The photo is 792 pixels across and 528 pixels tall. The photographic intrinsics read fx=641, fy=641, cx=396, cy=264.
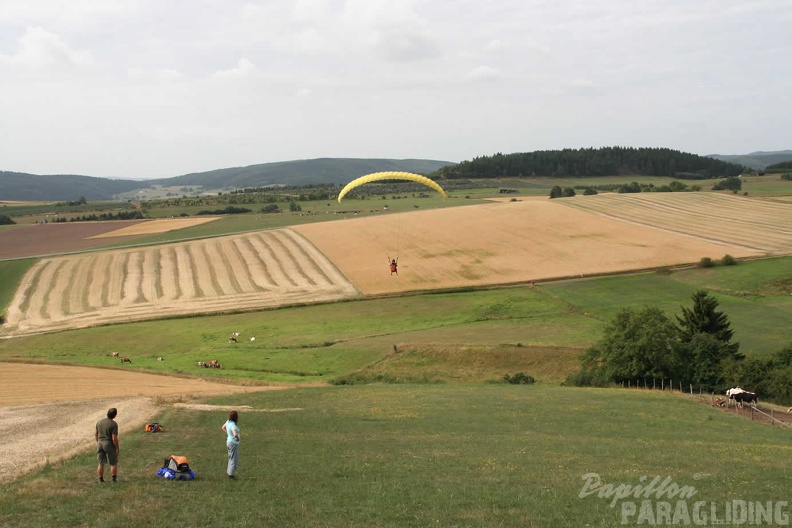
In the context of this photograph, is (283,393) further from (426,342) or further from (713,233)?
(713,233)

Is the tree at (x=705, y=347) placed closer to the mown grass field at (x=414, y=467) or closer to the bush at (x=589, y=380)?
the bush at (x=589, y=380)

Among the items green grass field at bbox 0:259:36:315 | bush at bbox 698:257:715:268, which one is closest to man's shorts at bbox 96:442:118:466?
green grass field at bbox 0:259:36:315

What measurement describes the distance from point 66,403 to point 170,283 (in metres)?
50.4

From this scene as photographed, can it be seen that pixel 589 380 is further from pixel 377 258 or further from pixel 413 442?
pixel 377 258

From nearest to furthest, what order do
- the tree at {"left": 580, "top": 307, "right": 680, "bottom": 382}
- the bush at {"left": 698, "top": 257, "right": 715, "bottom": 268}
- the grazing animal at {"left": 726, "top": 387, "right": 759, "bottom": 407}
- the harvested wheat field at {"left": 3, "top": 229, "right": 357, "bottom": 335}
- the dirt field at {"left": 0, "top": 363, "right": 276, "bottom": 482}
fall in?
the dirt field at {"left": 0, "top": 363, "right": 276, "bottom": 482}, the grazing animal at {"left": 726, "top": 387, "right": 759, "bottom": 407}, the tree at {"left": 580, "top": 307, "right": 680, "bottom": 382}, the harvested wheat field at {"left": 3, "top": 229, "right": 357, "bottom": 335}, the bush at {"left": 698, "top": 257, "right": 715, "bottom": 268}

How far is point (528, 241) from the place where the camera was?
86.5 m

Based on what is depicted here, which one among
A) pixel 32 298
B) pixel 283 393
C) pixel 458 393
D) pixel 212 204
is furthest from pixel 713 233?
pixel 212 204

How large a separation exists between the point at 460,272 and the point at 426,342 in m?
26.2

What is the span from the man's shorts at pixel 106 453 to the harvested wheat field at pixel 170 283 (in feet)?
164

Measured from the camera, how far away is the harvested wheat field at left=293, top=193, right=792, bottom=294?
241ft

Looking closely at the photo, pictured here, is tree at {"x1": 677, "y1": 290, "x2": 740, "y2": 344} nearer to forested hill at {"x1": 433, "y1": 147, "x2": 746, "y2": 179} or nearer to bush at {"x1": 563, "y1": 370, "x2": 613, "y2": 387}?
bush at {"x1": 563, "y1": 370, "x2": 613, "y2": 387}

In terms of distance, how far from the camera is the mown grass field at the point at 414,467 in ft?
42.2

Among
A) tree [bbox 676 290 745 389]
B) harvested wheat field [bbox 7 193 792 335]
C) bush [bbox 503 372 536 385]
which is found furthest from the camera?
harvested wheat field [bbox 7 193 792 335]

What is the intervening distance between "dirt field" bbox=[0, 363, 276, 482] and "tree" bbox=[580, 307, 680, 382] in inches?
821
